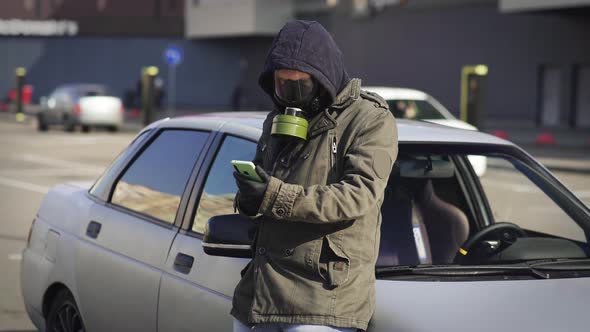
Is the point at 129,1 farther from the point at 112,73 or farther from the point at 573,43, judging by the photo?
the point at 573,43

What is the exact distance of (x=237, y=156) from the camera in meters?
3.95

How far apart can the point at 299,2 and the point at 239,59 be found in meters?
8.03

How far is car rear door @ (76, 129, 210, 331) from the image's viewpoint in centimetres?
408

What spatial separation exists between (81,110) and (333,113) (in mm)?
29231

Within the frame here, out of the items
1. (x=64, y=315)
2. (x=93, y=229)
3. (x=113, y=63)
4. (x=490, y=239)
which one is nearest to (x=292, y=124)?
(x=490, y=239)

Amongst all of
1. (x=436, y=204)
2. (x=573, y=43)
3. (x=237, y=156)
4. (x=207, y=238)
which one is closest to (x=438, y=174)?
(x=436, y=204)

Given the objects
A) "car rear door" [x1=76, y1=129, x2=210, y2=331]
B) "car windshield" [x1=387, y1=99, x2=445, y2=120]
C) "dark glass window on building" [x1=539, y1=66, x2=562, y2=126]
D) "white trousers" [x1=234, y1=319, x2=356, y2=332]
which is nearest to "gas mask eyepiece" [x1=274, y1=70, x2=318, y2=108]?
"white trousers" [x1=234, y1=319, x2=356, y2=332]

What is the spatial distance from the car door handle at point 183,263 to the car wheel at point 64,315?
935 millimetres

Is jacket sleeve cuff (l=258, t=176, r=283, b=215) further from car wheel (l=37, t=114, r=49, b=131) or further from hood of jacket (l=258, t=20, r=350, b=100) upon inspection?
car wheel (l=37, t=114, r=49, b=131)

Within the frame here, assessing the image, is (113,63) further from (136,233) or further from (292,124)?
(292,124)

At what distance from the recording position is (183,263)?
385 cm

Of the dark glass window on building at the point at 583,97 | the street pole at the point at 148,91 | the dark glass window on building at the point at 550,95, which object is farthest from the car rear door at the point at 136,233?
the dark glass window on building at the point at 550,95

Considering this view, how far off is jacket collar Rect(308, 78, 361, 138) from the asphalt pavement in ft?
13.1

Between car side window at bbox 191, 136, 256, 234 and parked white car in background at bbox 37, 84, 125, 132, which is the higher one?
car side window at bbox 191, 136, 256, 234
